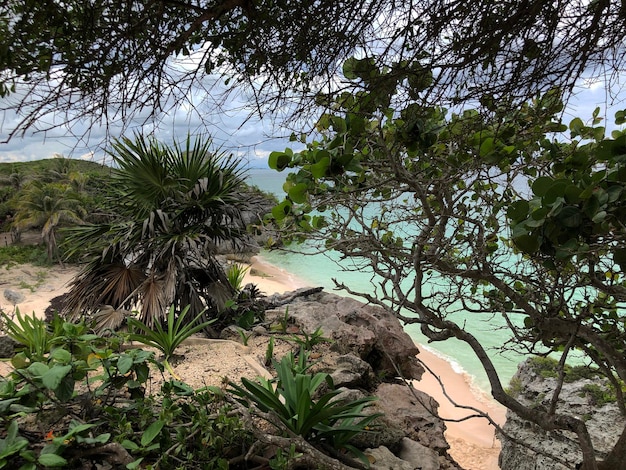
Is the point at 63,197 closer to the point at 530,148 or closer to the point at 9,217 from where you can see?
the point at 9,217

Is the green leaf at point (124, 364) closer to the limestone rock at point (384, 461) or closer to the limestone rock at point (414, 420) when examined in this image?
the limestone rock at point (384, 461)

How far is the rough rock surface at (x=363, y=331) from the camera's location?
15.0 feet

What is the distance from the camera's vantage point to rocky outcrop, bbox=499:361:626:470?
419 cm

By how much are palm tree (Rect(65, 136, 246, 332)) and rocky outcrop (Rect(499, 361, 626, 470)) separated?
3.55 meters

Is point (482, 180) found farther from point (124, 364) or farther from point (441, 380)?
point (441, 380)

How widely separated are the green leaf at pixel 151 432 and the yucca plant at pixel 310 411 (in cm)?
60

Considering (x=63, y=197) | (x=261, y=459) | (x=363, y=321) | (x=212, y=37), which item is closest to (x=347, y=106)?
(x=212, y=37)

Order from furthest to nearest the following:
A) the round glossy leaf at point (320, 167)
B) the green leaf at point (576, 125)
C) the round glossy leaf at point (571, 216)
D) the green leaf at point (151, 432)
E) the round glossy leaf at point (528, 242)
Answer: the green leaf at point (576, 125) → the green leaf at point (151, 432) → the round glossy leaf at point (320, 167) → the round glossy leaf at point (528, 242) → the round glossy leaf at point (571, 216)

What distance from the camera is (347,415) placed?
2807 millimetres

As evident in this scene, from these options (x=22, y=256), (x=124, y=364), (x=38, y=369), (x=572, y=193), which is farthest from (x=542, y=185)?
(x=22, y=256)

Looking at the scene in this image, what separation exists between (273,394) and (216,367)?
0.93 m

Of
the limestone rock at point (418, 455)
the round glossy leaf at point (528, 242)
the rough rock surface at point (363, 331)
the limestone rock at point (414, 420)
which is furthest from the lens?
the rough rock surface at point (363, 331)

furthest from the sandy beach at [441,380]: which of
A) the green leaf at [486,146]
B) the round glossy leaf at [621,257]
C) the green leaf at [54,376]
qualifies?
the green leaf at [54,376]

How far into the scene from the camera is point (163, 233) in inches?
190
